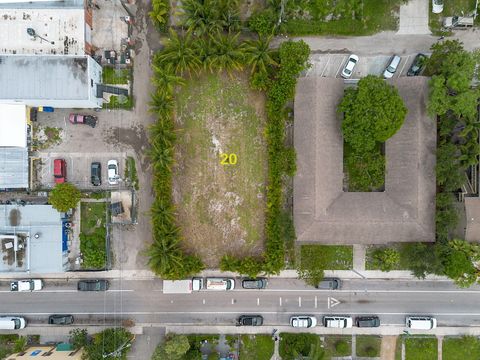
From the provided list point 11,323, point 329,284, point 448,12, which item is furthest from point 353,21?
point 11,323

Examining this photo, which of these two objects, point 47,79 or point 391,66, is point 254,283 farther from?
point 47,79

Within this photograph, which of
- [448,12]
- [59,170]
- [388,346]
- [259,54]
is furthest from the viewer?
[388,346]

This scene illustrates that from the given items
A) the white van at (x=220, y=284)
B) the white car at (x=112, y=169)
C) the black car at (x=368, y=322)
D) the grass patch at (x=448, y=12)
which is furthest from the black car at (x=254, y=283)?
the grass patch at (x=448, y=12)

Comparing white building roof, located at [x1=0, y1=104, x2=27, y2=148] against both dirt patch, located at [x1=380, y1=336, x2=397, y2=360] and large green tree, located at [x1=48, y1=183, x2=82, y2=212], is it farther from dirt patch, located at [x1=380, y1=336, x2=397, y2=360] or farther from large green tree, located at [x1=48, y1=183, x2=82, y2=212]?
dirt patch, located at [x1=380, y1=336, x2=397, y2=360]

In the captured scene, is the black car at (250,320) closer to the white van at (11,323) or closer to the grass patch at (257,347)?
the grass patch at (257,347)

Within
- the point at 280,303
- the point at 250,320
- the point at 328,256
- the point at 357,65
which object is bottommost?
the point at 250,320
